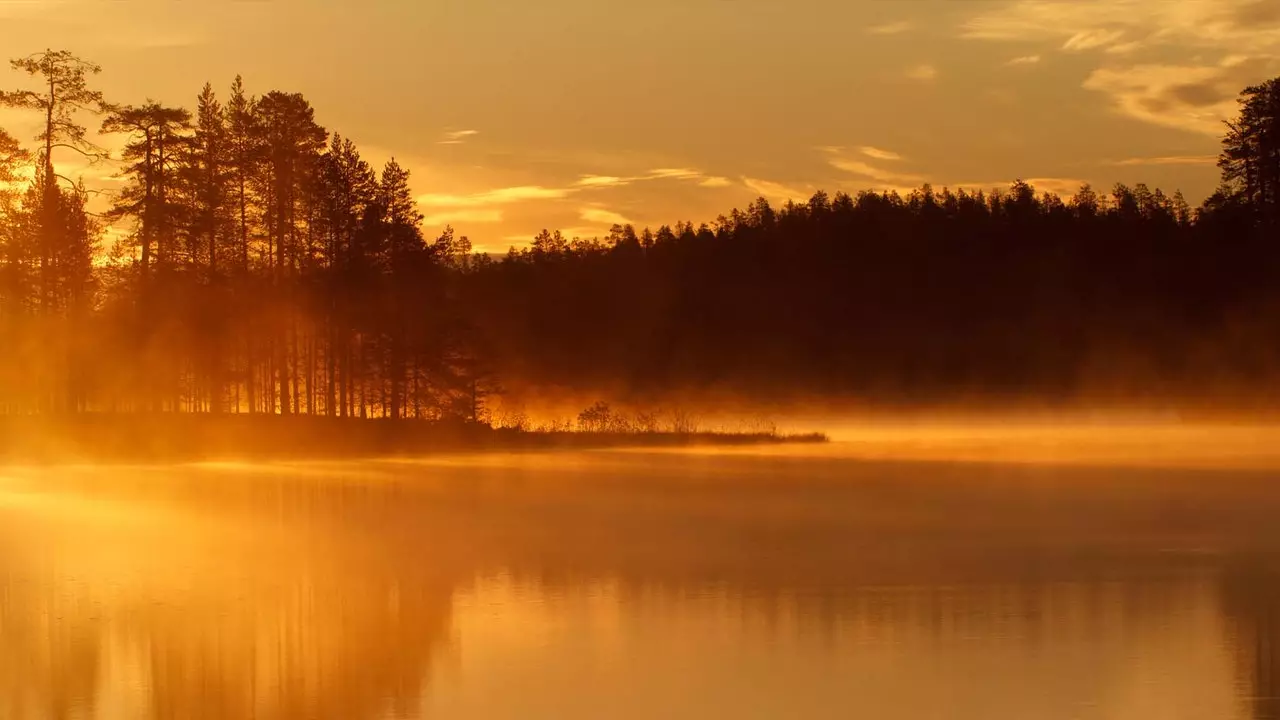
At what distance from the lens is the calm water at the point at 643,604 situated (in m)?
11.9

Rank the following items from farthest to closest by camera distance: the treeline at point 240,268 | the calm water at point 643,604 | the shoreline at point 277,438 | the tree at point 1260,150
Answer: the tree at point 1260,150 < the treeline at point 240,268 < the shoreline at point 277,438 < the calm water at point 643,604

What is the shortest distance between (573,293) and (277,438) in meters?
95.0

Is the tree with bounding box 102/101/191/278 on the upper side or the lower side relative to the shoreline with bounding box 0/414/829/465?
upper

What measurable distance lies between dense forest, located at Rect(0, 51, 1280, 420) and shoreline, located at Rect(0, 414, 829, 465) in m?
6.89

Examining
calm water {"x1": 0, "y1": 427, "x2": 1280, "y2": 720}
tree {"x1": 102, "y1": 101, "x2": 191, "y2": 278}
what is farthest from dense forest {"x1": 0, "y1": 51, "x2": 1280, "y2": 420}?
calm water {"x1": 0, "y1": 427, "x2": 1280, "y2": 720}

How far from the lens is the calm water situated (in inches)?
467

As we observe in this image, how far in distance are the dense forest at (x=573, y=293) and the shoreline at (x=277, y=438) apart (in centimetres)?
689

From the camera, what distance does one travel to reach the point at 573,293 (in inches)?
5792

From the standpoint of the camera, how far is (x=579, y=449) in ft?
164

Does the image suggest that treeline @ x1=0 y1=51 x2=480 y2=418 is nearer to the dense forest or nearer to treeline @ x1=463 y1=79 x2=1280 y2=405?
the dense forest

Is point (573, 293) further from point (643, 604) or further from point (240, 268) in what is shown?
point (643, 604)

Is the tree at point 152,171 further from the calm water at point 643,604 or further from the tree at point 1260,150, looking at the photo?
the tree at point 1260,150

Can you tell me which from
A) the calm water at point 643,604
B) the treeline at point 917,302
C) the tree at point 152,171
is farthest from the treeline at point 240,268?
the treeline at point 917,302

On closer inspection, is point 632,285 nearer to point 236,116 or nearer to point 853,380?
point 853,380
